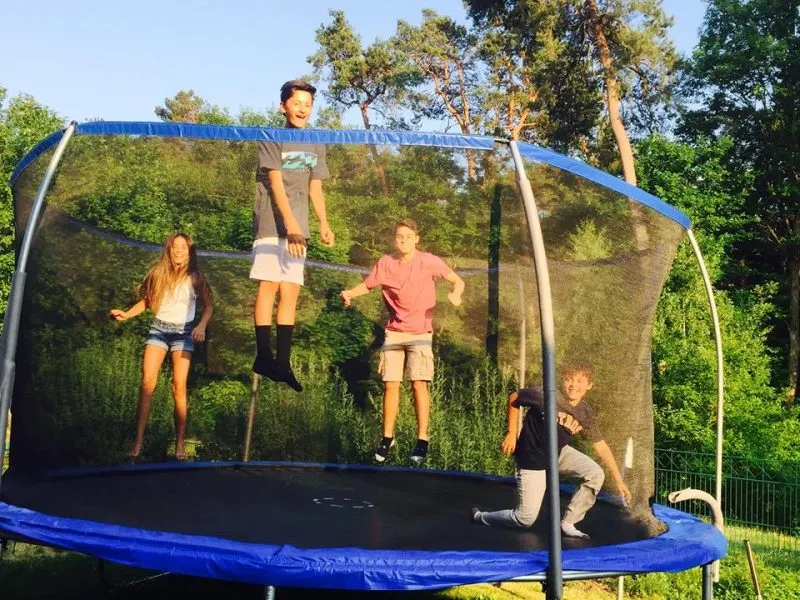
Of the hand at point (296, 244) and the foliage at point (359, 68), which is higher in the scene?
the foliage at point (359, 68)

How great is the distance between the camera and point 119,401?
373cm

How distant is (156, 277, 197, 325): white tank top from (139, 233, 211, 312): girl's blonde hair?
0.06 feet

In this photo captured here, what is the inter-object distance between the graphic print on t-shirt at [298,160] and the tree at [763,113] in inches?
443

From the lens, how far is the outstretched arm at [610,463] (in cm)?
273

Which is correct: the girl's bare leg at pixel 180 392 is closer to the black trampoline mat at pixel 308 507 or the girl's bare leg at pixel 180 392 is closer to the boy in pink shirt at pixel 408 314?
the black trampoline mat at pixel 308 507

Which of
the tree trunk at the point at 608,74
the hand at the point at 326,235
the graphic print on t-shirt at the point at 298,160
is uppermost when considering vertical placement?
the tree trunk at the point at 608,74

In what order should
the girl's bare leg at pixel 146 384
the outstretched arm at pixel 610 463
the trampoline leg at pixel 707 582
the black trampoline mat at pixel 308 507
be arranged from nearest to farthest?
the black trampoline mat at pixel 308 507
the outstretched arm at pixel 610 463
the trampoline leg at pixel 707 582
the girl's bare leg at pixel 146 384

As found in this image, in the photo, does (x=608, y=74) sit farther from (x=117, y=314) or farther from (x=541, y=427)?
(x=541, y=427)

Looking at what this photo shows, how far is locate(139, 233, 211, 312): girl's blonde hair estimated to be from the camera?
3758 mm

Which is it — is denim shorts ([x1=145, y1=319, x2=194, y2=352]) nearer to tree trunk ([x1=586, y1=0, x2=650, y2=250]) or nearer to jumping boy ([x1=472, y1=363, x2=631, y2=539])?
jumping boy ([x1=472, y1=363, x2=631, y2=539])

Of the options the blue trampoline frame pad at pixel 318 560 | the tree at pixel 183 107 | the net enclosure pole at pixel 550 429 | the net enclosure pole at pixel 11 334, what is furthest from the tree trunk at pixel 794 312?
the tree at pixel 183 107

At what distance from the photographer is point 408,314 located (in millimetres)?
3840

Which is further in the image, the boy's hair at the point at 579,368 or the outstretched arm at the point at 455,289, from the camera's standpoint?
the outstretched arm at the point at 455,289

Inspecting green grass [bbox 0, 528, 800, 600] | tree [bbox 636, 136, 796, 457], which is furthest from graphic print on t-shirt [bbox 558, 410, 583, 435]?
tree [bbox 636, 136, 796, 457]
